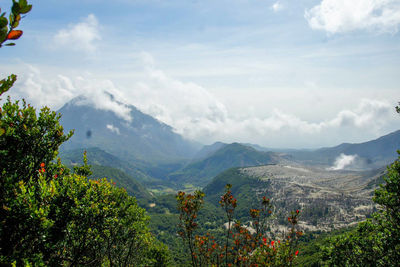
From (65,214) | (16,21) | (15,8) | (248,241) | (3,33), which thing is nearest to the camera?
(15,8)

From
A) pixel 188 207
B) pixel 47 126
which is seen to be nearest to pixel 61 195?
pixel 47 126

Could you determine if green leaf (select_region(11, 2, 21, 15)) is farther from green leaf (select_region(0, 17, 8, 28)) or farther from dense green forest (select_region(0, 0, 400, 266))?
dense green forest (select_region(0, 0, 400, 266))

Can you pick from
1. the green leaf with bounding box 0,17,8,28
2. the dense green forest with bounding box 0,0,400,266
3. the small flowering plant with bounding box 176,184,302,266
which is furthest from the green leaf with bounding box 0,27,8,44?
the small flowering plant with bounding box 176,184,302,266

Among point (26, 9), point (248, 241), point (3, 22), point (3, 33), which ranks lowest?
point (248, 241)

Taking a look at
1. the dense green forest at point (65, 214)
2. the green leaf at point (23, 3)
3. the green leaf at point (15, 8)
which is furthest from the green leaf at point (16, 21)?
the dense green forest at point (65, 214)

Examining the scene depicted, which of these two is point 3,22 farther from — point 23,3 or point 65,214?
point 65,214

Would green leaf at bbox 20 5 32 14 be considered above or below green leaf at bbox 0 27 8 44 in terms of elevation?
above

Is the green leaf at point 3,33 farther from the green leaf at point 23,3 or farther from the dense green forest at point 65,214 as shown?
the dense green forest at point 65,214

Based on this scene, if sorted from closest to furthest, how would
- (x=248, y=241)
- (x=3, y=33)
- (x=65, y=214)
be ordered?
(x=3, y=33), (x=65, y=214), (x=248, y=241)

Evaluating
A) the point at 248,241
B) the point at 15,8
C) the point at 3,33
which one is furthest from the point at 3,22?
the point at 248,241

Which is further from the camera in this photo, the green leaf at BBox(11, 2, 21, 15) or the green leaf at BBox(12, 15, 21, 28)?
the green leaf at BBox(12, 15, 21, 28)

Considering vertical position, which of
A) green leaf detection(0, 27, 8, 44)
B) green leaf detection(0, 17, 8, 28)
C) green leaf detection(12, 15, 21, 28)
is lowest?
green leaf detection(0, 27, 8, 44)
